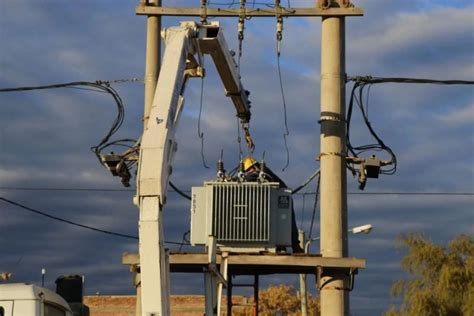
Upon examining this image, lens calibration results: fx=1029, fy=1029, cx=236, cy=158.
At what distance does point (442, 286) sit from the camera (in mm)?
35688

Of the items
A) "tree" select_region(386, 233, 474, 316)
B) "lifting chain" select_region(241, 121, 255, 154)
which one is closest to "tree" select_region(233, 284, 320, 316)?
"tree" select_region(386, 233, 474, 316)

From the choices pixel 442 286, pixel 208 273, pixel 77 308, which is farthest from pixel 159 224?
pixel 442 286

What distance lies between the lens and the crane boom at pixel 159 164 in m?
12.6

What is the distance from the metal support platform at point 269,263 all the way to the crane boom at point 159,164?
5647 mm

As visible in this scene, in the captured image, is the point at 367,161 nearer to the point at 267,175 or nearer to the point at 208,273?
the point at 267,175

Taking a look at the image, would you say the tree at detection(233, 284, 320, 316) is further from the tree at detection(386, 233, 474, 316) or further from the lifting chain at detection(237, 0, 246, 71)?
the lifting chain at detection(237, 0, 246, 71)

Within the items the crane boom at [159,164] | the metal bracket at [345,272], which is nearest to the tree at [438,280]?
the metal bracket at [345,272]

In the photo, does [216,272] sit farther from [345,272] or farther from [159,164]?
[345,272]

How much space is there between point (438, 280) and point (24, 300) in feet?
80.3

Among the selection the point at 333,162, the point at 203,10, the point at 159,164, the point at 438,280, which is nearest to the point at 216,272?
the point at 159,164

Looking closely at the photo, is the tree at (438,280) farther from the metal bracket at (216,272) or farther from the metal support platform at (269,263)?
the metal bracket at (216,272)

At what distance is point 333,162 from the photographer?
2234 centimetres

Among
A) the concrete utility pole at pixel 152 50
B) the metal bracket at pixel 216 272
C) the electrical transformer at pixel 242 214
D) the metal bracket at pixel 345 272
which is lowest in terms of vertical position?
the metal bracket at pixel 216 272

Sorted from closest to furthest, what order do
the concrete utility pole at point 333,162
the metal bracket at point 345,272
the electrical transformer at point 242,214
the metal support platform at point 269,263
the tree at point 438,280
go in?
the metal support platform at point 269,263
the electrical transformer at point 242,214
the metal bracket at point 345,272
the concrete utility pole at point 333,162
the tree at point 438,280
